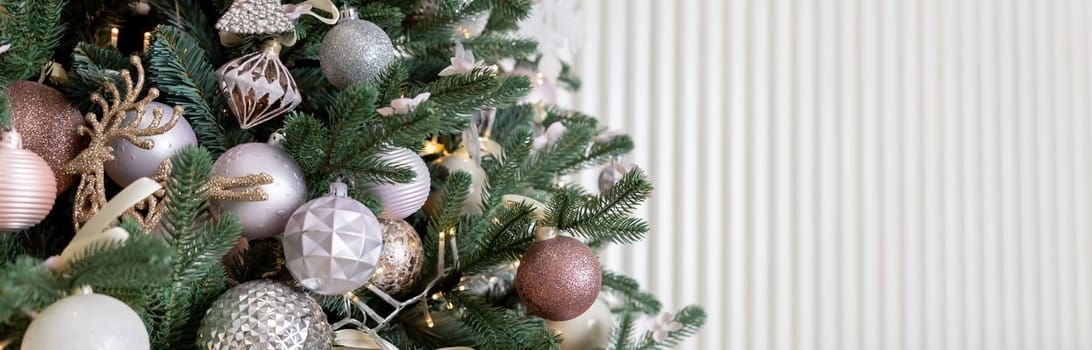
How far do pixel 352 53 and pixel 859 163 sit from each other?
1.04m

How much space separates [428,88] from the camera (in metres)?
0.55

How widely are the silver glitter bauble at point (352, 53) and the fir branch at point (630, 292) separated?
367mm

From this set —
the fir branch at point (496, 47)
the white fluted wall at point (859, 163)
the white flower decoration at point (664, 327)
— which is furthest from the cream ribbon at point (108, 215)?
the white fluted wall at point (859, 163)

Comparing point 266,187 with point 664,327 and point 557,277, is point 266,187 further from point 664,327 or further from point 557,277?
point 664,327

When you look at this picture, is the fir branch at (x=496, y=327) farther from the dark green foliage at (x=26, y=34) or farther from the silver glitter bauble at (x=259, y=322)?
the dark green foliage at (x=26, y=34)

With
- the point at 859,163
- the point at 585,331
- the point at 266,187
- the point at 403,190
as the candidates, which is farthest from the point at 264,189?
the point at 859,163

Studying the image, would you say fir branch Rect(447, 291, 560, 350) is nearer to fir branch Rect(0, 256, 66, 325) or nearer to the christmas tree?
the christmas tree

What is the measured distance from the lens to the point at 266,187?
1.60 ft

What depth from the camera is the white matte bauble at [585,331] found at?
72 cm

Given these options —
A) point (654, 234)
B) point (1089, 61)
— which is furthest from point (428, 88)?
point (1089, 61)

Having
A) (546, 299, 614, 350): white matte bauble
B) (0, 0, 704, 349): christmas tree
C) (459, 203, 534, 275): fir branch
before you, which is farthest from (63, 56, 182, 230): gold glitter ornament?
(546, 299, 614, 350): white matte bauble

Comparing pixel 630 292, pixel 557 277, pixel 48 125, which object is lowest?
pixel 630 292

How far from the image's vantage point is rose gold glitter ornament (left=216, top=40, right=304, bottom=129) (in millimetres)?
506

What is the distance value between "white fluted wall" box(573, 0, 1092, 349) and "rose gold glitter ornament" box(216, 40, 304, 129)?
825 mm
